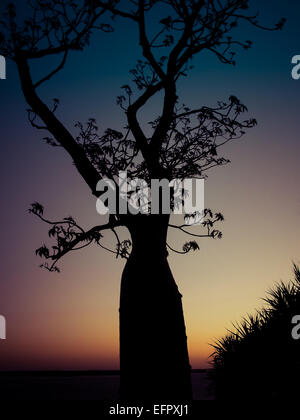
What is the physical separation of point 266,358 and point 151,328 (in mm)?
1795

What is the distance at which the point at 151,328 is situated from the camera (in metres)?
6.95

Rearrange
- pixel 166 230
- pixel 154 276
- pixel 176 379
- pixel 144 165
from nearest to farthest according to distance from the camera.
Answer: pixel 176 379, pixel 154 276, pixel 166 230, pixel 144 165

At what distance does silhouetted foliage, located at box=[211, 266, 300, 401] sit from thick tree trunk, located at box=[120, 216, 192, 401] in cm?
105

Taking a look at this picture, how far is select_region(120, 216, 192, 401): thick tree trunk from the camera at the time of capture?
22.2ft

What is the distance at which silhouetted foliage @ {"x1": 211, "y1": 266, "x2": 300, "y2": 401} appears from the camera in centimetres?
707

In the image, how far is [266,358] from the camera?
24.3 ft

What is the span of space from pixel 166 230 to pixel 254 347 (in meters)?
2.21

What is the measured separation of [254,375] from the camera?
7453 mm

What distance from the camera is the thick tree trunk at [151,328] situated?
6.78 m

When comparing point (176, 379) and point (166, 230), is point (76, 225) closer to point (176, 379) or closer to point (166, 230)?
point (166, 230)

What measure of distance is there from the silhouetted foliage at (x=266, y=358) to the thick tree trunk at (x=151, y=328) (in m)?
1.05

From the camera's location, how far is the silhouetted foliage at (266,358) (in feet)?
23.2
